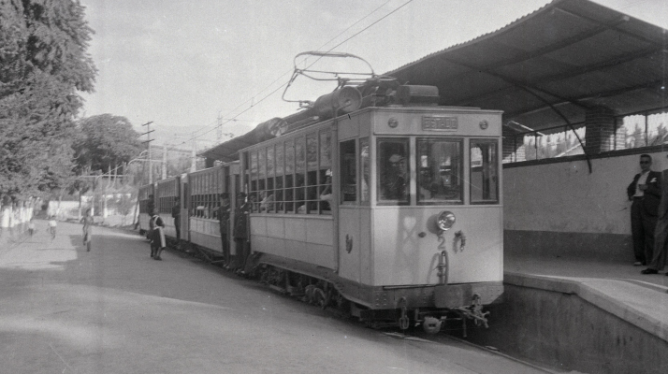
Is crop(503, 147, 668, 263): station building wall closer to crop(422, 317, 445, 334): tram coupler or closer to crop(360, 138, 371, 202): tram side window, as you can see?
crop(422, 317, 445, 334): tram coupler

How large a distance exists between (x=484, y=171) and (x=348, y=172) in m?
1.71

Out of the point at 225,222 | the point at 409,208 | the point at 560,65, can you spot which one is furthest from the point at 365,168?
the point at 225,222

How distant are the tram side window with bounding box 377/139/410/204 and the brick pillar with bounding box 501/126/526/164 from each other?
7165mm

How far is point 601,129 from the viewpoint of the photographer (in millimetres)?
11883

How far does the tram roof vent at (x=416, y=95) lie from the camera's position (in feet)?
29.6

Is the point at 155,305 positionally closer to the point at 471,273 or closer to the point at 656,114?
the point at 471,273

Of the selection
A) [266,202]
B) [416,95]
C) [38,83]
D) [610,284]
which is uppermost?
[38,83]

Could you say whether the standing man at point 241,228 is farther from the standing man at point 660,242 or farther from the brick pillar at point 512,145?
the standing man at point 660,242

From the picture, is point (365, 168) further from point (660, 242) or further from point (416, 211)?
point (660, 242)

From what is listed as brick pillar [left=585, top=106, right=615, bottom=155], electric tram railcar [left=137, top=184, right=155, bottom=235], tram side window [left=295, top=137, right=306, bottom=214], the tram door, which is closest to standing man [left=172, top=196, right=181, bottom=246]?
the tram door

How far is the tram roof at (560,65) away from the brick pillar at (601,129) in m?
0.15

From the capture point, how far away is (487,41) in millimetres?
9750

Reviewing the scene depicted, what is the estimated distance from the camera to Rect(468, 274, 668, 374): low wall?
6.42 meters

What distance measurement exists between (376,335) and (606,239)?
16.2 ft
